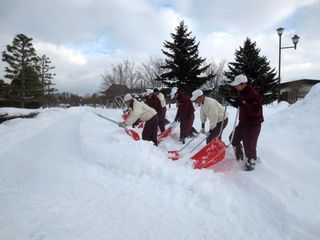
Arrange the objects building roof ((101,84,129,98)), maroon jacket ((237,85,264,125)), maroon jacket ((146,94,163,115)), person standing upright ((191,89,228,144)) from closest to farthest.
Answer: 1. maroon jacket ((237,85,264,125))
2. person standing upright ((191,89,228,144))
3. maroon jacket ((146,94,163,115))
4. building roof ((101,84,129,98))

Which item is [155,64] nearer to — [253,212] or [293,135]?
[293,135]

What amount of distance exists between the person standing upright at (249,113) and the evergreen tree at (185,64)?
1804 centimetres

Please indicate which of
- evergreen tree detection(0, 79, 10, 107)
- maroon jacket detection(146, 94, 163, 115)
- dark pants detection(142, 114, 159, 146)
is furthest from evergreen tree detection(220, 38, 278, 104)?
evergreen tree detection(0, 79, 10, 107)

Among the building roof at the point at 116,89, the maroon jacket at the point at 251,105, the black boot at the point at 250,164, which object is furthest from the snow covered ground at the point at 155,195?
the building roof at the point at 116,89

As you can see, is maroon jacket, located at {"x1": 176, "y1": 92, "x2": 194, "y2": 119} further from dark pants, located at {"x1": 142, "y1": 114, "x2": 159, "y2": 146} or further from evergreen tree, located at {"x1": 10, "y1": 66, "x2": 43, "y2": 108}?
evergreen tree, located at {"x1": 10, "y1": 66, "x2": 43, "y2": 108}

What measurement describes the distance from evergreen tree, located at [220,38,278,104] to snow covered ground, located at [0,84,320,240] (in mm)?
20012

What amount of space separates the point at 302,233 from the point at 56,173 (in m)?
4.19

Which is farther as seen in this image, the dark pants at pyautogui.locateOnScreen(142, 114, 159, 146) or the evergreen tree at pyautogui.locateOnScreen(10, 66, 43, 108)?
the evergreen tree at pyautogui.locateOnScreen(10, 66, 43, 108)

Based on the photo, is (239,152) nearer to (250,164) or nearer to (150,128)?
(250,164)

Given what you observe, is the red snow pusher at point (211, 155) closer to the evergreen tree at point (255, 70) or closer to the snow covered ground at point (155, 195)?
the snow covered ground at point (155, 195)

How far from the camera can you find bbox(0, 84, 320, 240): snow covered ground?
309cm

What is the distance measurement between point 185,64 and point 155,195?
19.6 metres

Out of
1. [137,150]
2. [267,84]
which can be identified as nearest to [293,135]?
[137,150]

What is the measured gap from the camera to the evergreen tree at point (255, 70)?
25.7m
